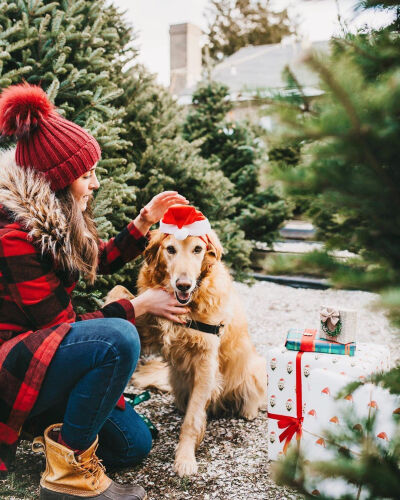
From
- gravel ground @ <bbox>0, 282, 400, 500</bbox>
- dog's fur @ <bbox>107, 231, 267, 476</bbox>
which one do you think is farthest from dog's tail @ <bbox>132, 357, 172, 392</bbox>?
dog's fur @ <bbox>107, 231, 267, 476</bbox>

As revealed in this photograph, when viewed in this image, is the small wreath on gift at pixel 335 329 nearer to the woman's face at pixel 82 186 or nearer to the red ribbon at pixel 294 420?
the red ribbon at pixel 294 420

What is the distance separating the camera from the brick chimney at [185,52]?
62.3ft

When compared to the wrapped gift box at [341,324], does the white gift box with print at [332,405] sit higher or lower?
lower

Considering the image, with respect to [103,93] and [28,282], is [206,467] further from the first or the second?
[103,93]

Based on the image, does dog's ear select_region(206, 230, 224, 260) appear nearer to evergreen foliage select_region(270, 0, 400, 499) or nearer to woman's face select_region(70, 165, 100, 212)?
woman's face select_region(70, 165, 100, 212)

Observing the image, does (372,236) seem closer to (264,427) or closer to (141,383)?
(264,427)

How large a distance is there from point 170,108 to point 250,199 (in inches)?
127

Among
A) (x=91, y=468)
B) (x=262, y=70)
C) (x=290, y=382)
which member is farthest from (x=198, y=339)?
(x=262, y=70)

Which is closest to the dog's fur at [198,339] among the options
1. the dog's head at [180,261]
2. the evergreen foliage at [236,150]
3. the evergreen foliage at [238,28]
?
the dog's head at [180,261]

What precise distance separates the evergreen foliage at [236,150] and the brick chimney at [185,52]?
11780 millimetres

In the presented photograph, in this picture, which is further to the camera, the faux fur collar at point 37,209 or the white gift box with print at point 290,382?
the white gift box with print at point 290,382

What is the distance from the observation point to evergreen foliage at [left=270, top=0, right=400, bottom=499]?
818 millimetres

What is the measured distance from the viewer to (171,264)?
8.64 feet

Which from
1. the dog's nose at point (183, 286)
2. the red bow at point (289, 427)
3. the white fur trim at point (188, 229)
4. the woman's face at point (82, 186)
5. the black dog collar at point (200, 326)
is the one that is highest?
the woman's face at point (82, 186)
